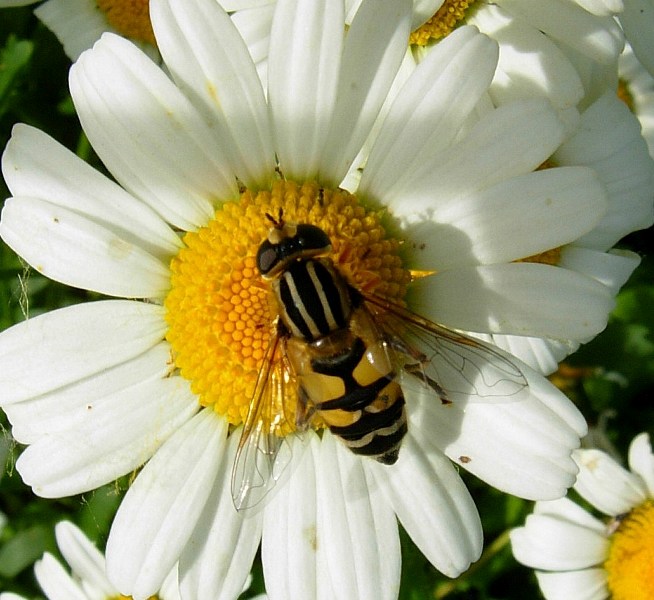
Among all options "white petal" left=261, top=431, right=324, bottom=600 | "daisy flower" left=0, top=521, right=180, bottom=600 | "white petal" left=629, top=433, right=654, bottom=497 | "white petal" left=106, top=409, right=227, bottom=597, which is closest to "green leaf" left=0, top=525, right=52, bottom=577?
"daisy flower" left=0, top=521, right=180, bottom=600

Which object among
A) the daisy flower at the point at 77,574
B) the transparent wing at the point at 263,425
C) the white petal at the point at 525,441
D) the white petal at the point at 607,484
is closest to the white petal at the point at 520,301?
the white petal at the point at 525,441

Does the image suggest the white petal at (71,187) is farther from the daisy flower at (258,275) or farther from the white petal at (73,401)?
the white petal at (73,401)

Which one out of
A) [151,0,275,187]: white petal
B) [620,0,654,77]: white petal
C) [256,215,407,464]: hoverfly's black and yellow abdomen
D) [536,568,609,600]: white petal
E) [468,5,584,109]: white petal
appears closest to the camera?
[256,215,407,464]: hoverfly's black and yellow abdomen

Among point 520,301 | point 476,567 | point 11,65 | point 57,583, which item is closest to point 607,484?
point 476,567

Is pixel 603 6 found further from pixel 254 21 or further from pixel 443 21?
pixel 254 21

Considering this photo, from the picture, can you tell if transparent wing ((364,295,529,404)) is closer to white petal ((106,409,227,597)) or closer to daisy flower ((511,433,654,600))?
white petal ((106,409,227,597))

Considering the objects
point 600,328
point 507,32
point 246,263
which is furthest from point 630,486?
point 246,263
